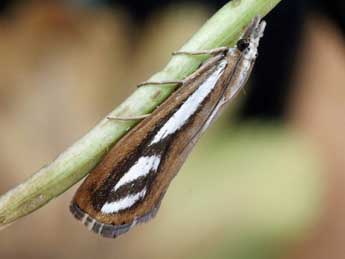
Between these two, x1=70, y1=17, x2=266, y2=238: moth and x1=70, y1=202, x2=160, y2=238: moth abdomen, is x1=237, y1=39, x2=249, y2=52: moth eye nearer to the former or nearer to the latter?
x1=70, y1=17, x2=266, y2=238: moth

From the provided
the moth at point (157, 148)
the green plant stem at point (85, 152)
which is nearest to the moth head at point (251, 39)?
the moth at point (157, 148)

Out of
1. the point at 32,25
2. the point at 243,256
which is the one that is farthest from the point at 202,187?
the point at 32,25

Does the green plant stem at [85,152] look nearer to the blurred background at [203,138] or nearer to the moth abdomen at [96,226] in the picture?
the moth abdomen at [96,226]

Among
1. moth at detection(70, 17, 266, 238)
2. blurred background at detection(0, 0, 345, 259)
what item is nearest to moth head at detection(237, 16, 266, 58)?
moth at detection(70, 17, 266, 238)

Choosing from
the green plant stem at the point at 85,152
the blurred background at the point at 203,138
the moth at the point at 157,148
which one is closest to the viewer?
the green plant stem at the point at 85,152

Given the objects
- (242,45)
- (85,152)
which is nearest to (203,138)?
(242,45)

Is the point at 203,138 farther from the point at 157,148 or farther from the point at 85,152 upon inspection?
the point at 85,152
